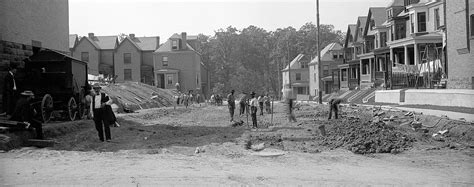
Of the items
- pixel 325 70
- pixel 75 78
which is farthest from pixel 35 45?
pixel 325 70

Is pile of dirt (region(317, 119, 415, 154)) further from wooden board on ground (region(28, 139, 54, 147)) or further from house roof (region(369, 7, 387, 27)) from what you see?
house roof (region(369, 7, 387, 27))

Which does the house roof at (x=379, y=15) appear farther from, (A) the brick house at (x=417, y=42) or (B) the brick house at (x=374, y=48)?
(A) the brick house at (x=417, y=42)

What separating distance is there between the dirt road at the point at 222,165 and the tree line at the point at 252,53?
85.8 meters

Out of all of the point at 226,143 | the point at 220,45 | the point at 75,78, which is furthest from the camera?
the point at 220,45

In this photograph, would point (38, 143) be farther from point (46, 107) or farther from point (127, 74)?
point (127, 74)

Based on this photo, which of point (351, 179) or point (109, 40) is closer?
point (351, 179)

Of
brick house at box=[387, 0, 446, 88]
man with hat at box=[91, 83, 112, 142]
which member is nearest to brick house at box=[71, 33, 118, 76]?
brick house at box=[387, 0, 446, 88]

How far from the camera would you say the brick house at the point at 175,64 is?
6756cm

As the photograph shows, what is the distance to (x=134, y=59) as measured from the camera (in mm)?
67125

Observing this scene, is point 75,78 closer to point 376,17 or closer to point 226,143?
point 226,143

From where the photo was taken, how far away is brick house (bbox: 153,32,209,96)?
6756cm

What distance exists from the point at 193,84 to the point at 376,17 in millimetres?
28792

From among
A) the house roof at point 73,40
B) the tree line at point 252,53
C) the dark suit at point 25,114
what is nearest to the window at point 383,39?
the house roof at point 73,40

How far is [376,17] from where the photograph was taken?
5297 cm
